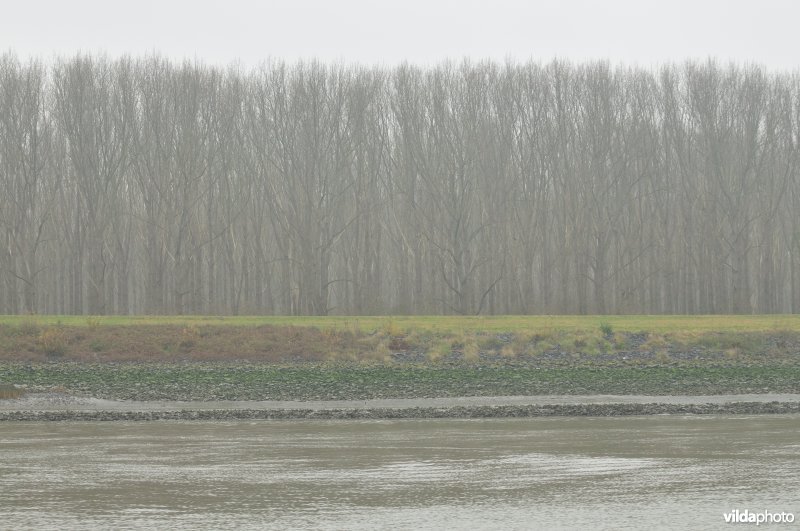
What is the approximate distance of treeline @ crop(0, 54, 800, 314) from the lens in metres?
61.6

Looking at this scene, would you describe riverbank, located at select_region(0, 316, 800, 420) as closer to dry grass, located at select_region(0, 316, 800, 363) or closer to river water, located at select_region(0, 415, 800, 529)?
dry grass, located at select_region(0, 316, 800, 363)

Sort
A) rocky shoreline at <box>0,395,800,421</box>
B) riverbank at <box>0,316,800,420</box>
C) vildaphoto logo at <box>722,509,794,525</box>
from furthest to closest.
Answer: riverbank at <box>0,316,800,420</box>
rocky shoreline at <box>0,395,800,421</box>
vildaphoto logo at <box>722,509,794,525</box>

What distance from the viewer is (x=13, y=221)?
61.0m

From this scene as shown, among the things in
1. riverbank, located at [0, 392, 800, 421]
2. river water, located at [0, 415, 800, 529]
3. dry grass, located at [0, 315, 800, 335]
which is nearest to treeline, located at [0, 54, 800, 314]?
dry grass, located at [0, 315, 800, 335]

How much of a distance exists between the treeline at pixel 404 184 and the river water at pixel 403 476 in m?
43.2

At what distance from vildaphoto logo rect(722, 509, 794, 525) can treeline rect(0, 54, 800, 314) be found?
50.5 meters

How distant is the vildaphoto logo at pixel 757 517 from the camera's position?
382 inches

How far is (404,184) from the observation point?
6544 cm

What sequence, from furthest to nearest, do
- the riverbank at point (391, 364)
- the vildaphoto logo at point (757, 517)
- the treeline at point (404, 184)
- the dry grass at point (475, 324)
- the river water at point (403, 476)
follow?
1. the treeline at point (404, 184)
2. the dry grass at point (475, 324)
3. the riverbank at point (391, 364)
4. the river water at point (403, 476)
5. the vildaphoto logo at point (757, 517)

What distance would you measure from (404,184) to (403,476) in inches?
2098

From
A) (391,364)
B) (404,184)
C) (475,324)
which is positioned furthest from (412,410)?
(404,184)

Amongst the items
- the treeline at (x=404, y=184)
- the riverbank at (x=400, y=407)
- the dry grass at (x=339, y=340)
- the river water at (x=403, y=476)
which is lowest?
the riverbank at (x=400, y=407)

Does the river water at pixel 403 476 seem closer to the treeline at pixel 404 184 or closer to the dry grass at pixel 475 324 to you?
the dry grass at pixel 475 324

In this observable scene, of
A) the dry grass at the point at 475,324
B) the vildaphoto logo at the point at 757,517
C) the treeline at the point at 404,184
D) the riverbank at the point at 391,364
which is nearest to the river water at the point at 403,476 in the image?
the vildaphoto logo at the point at 757,517
